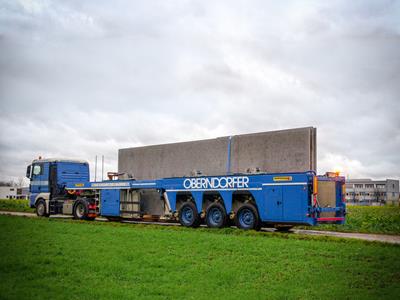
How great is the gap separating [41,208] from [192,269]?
2154cm

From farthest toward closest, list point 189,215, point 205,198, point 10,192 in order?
point 10,192 → point 189,215 → point 205,198

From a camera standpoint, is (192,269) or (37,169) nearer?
(192,269)

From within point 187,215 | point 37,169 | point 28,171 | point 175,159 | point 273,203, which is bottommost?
point 187,215

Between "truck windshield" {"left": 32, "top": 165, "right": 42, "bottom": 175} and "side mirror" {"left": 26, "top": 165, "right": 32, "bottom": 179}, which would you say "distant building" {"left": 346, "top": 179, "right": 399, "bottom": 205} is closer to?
"side mirror" {"left": 26, "top": 165, "right": 32, "bottom": 179}

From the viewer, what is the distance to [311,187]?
679 inches

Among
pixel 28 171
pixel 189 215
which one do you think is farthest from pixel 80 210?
pixel 189 215

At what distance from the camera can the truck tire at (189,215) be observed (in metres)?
20.6

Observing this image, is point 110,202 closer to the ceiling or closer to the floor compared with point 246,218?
closer to the ceiling

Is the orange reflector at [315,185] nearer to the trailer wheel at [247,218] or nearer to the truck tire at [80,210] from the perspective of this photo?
the trailer wheel at [247,218]

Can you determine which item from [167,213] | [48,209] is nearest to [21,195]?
[48,209]

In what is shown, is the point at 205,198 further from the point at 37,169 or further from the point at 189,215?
the point at 37,169

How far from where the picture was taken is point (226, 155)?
2114cm

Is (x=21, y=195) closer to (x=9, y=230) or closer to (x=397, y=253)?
(x=9, y=230)

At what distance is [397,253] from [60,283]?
8273 mm
